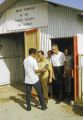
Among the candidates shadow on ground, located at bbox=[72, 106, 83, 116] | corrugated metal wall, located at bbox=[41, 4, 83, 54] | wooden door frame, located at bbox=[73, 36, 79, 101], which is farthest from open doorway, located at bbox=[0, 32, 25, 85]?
shadow on ground, located at bbox=[72, 106, 83, 116]

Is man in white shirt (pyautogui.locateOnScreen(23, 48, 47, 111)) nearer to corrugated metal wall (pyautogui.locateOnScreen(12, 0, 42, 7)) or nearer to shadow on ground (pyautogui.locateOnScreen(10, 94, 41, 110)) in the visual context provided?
shadow on ground (pyautogui.locateOnScreen(10, 94, 41, 110))

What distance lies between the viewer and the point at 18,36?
17844 mm

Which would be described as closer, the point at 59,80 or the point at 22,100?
the point at 59,80

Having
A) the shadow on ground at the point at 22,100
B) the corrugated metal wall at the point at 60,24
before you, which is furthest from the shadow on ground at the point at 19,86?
the corrugated metal wall at the point at 60,24

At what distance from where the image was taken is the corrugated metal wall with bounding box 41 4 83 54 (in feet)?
40.5

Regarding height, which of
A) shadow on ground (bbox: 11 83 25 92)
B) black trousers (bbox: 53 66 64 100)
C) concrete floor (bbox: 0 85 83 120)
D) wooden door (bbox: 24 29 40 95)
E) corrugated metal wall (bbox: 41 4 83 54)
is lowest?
concrete floor (bbox: 0 85 83 120)

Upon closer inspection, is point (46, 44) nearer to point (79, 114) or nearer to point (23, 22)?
point (23, 22)

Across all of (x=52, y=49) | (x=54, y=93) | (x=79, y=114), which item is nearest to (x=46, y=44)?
(x=52, y=49)

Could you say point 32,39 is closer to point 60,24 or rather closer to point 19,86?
point 60,24

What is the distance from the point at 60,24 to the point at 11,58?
5.44 m

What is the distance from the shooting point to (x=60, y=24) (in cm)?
1284

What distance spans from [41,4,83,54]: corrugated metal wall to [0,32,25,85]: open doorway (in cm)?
369

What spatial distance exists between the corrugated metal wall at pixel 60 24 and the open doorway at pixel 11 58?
369cm

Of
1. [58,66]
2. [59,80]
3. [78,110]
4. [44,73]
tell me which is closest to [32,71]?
[44,73]
